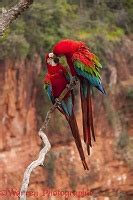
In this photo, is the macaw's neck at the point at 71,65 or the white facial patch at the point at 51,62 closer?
the white facial patch at the point at 51,62

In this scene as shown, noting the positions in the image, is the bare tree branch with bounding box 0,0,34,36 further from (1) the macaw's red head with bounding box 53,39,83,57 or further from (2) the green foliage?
(2) the green foliage

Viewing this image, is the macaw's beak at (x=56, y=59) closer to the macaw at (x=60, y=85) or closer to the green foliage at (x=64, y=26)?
the macaw at (x=60, y=85)

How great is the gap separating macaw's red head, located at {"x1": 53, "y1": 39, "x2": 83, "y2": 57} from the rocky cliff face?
24.8 ft

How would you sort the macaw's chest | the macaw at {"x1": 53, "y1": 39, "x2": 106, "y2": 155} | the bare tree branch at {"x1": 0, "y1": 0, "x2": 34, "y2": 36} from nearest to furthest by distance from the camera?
the bare tree branch at {"x1": 0, "y1": 0, "x2": 34, "y2": 36} → the macaw at {"x1": 53, "y1": 39, "x2": 106, "y2": 155} → the macaw's chest

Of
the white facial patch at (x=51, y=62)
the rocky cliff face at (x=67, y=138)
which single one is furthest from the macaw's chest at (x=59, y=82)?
the rocky cliff face at (x=67, y=138)

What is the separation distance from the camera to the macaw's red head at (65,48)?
8.93ft

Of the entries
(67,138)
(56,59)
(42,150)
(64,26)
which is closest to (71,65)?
(56,59)

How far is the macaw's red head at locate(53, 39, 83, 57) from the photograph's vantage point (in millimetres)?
2723

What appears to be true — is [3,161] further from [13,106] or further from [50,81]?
[50,81]

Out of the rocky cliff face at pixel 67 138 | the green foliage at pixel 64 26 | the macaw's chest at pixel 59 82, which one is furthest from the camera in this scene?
the rocky cliff face at pixel 67 138

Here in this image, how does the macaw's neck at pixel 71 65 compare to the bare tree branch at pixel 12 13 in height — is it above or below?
below

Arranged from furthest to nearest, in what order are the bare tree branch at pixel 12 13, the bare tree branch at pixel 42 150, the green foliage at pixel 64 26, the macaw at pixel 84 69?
the green foliage at pixel 64 26 → the macaw at pixel 84 69 → the bare tree branch at pixel 12 13 → the bare tree branch at pixel 42 150

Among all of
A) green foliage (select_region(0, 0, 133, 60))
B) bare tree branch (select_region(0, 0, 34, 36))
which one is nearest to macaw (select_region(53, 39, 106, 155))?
bare tree branch (select_region(0, 0, 34, 36))

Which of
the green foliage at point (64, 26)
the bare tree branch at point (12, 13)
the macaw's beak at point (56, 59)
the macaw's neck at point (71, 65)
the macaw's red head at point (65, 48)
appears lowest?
the green foliage at point (64, 26)
